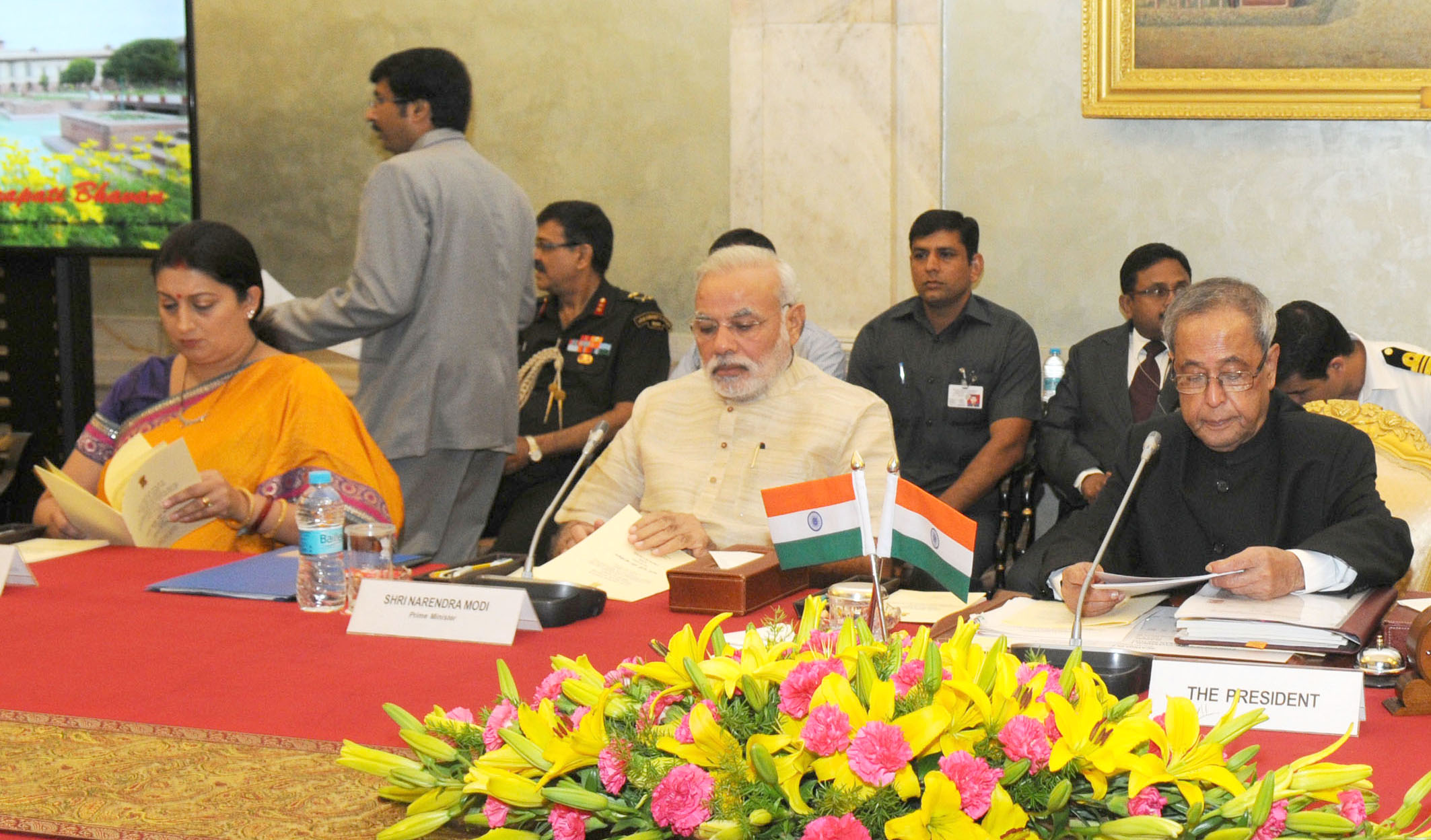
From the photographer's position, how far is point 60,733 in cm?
178

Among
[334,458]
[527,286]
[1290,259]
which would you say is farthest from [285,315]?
[1290,259]

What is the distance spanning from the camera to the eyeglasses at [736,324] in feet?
11.1

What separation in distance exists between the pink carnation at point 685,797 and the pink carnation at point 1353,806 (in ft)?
1.68

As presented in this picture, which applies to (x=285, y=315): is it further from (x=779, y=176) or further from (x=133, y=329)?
(x=133, y=329)

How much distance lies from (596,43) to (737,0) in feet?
2.82

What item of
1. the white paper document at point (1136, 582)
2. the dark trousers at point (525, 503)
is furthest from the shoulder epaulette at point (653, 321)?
the white paper document at point (1136, 582)

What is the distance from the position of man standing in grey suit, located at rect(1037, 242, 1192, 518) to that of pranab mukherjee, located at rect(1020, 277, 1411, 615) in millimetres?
1715

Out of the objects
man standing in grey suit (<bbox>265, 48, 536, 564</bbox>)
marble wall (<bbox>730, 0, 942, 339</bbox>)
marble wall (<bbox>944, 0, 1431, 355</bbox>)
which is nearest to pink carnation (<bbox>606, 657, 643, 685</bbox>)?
man standing in grey suit (<bbox>265, 48, 536, 564</bbox>)

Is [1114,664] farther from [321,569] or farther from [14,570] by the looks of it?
[14,570]

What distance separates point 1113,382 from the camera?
4660 mm

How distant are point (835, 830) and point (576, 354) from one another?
4.13 metres

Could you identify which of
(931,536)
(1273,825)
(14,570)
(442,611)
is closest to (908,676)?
(1273,825)

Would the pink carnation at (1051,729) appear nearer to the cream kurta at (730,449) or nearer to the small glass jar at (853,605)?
the small glass jar at (853,605)

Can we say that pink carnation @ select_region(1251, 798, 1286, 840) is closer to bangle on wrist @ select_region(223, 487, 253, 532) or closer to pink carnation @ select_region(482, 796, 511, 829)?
pink carnation @ select_region(482, 796, 511, 829)
